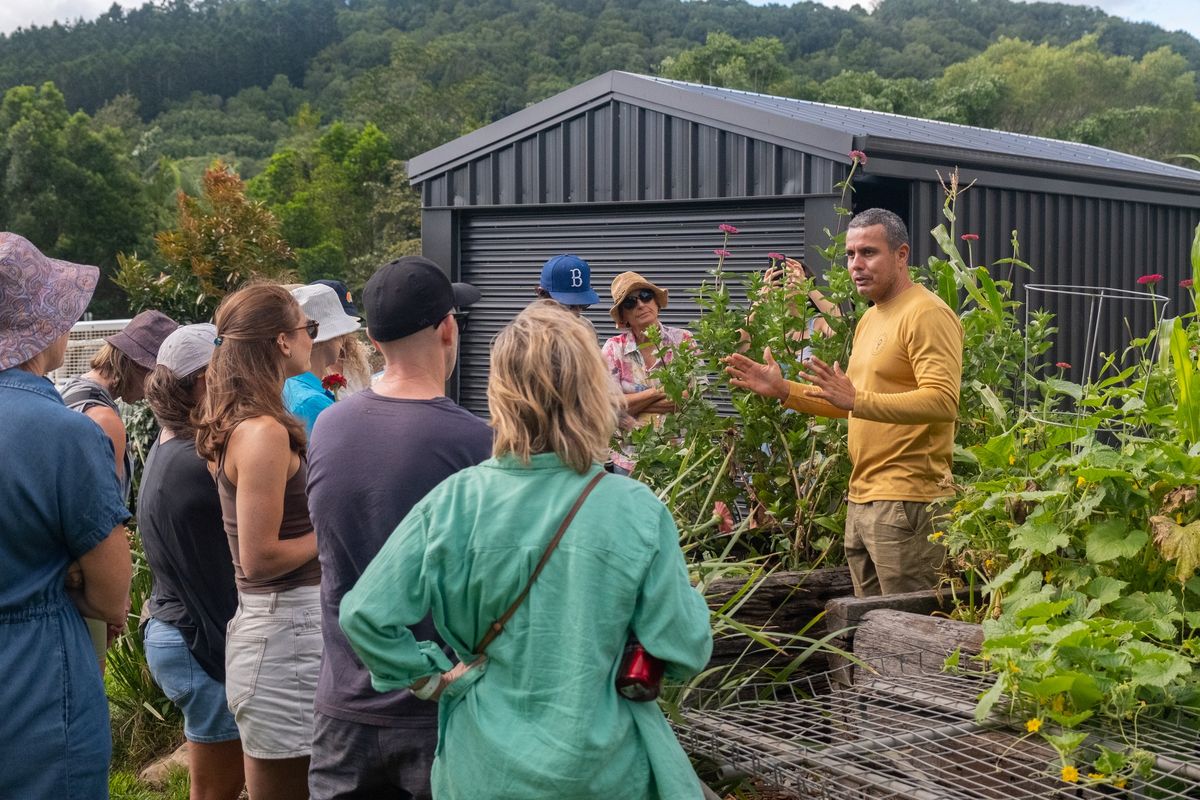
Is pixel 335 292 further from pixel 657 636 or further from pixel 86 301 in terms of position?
pixel 657 636

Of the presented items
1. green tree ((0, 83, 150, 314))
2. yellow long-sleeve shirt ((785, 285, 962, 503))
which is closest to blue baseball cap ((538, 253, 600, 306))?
yellow long-sleeve shirt ((785, 285, 962, 503))

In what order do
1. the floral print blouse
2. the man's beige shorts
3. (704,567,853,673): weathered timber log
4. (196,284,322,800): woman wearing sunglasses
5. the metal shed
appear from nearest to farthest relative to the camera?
(196,284,322,800): woman wearing sunglasses → (704,567,853,673): weathered timber log → the man's beige shorts → the floral print blouse → the metal shed

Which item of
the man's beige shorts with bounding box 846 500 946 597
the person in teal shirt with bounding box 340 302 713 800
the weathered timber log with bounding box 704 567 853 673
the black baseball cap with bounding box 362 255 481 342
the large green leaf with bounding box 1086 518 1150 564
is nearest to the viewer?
the person in teal shirt with bounding box 340 302 713 800

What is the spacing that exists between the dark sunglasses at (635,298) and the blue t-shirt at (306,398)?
1700 mm

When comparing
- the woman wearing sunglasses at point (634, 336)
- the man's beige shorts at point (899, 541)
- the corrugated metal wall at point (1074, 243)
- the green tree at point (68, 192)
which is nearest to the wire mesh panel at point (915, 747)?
the man's beige shorts at point (899, 541)

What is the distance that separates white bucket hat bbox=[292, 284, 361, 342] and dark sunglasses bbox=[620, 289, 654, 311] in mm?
1391

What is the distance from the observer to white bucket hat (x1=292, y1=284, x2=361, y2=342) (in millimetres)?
4555

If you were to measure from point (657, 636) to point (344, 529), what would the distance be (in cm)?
89

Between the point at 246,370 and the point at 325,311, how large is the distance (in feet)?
4.33

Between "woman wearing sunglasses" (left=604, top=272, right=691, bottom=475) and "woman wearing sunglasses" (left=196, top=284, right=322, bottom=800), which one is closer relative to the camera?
"woman wearing sunglasses" (left=196, top=284, right=322, bottom=800)

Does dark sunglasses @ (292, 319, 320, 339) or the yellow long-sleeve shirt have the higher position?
dark sunglasses @ (292, 319, 320, 339)

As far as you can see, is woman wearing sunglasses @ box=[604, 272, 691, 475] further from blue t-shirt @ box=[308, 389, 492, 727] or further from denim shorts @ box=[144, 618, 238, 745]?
blue t-shirt @ box=[308, 389, 492, 727]

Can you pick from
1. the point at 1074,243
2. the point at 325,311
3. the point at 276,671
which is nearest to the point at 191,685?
the point at 276,671

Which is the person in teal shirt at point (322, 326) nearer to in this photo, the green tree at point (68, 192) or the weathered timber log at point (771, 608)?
the weathered timber log at point (771, 608)
